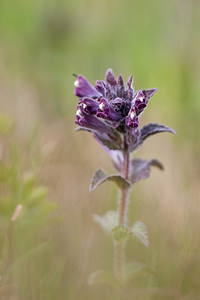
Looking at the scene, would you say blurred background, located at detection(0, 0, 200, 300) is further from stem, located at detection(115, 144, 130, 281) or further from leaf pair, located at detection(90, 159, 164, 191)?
leaf pair, located at detection(90, 159, 164, 191)

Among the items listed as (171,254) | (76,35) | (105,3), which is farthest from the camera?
(105,3)

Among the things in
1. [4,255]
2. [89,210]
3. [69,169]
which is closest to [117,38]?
[69,169]

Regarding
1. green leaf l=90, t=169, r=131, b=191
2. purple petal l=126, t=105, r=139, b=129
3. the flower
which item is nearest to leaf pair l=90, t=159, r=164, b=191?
green leaf l=90, t=169, r=131, b=191

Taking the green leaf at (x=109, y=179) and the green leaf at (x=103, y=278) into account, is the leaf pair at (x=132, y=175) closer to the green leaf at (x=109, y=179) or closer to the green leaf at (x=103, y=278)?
the green leaf at (x=109, y=179)

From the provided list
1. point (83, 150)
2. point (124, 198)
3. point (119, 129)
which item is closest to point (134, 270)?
point (124, 198)

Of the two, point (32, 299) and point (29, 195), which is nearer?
point (32, 299)

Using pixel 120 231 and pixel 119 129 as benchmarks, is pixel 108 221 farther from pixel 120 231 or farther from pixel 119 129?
pixel 119 129

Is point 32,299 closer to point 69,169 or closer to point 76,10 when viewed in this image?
point 69,169
